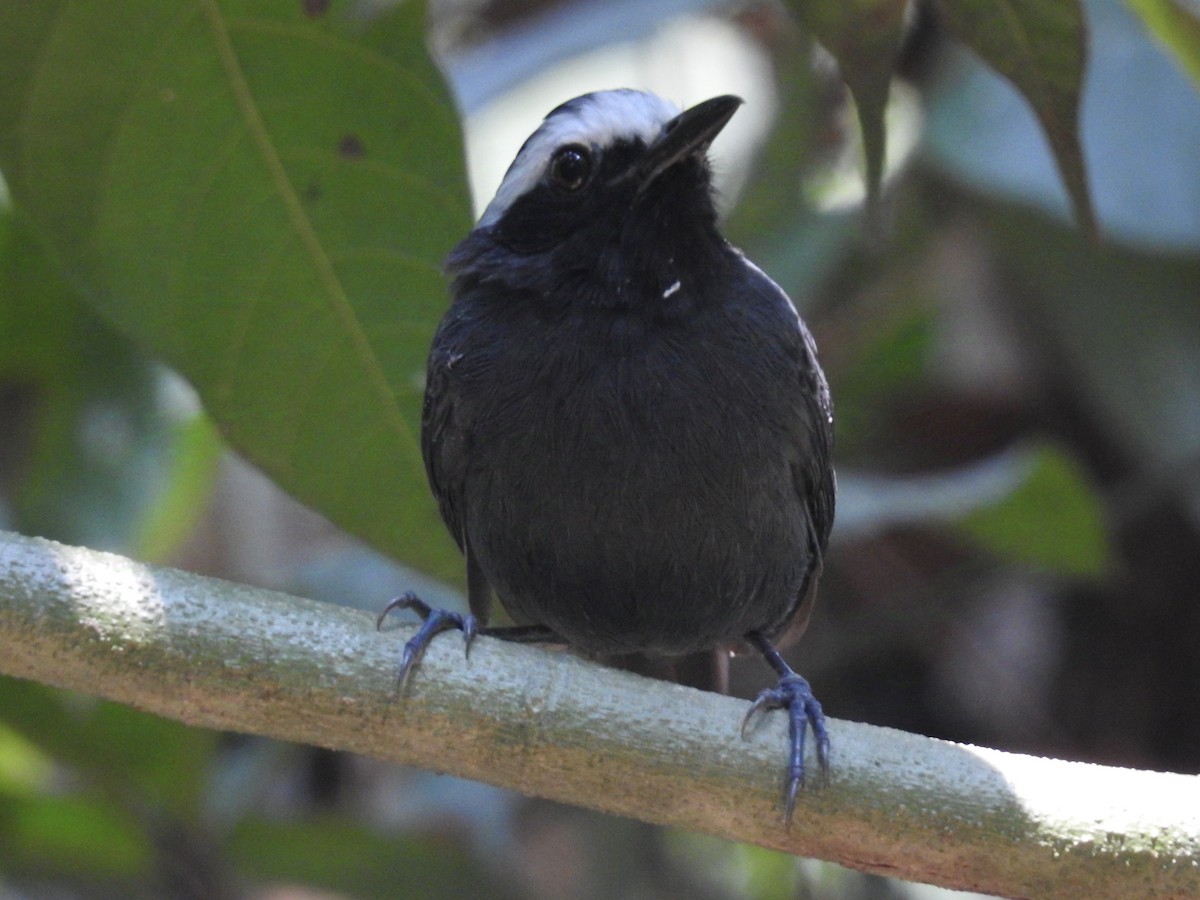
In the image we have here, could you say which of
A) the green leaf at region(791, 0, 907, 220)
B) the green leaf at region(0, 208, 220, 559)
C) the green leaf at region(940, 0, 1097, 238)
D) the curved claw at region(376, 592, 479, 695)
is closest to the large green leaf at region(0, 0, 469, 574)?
the curved claw at region(376, 592, 479, 695)

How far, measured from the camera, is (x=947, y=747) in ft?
7.20

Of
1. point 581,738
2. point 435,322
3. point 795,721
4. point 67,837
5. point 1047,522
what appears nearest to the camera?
point 581,738

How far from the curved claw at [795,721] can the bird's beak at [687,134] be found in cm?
108

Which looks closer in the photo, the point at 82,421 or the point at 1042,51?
the point at 1042,51

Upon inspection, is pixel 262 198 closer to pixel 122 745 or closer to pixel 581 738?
pixel 581 738

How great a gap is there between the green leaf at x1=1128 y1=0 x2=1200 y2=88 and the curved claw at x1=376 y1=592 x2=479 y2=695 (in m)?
1.65

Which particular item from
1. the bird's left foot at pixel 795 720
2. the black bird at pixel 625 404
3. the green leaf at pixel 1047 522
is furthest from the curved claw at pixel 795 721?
the green leaf at pixel 1047 522

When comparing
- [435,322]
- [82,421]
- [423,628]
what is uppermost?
[435,322]

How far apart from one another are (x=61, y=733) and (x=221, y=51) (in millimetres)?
2136

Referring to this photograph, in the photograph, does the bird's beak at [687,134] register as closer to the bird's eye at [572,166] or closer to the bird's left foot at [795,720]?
the bird's eye at [572,166]

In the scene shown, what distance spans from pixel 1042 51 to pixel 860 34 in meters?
0.30

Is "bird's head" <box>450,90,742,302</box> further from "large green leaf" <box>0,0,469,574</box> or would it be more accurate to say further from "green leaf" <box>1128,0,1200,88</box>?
"green leaf" <box>1128,0,1200,88</box>

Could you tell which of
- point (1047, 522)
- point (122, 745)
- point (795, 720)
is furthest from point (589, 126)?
point (122, 745)

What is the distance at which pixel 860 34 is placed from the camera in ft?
7.97
